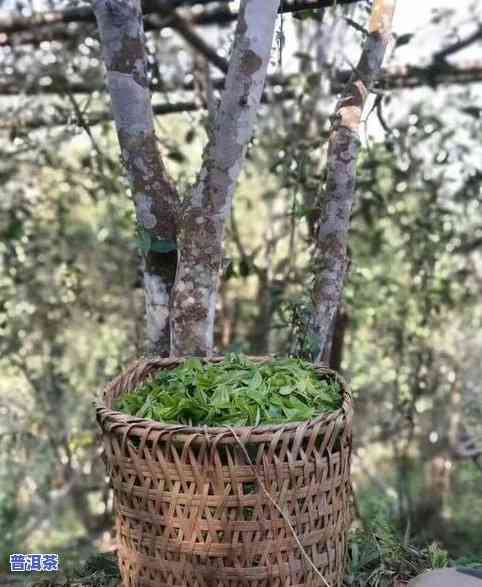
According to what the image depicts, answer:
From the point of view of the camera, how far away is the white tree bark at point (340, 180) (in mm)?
2057

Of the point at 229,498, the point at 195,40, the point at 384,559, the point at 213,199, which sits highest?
the point at 195,40

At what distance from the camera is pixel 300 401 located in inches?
56.5

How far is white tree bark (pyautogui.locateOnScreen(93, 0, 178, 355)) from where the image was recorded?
72.9 inches

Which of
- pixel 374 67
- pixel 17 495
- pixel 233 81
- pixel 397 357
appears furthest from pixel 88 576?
pixel 17 495

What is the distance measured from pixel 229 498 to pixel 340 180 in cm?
115

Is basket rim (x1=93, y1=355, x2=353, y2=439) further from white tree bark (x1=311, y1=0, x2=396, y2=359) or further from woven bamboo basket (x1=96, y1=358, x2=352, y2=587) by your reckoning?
white tree bark (x1=311, y1=0, x2=396, y2=359)

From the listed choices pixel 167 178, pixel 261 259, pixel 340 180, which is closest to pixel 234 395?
pixel 167 178

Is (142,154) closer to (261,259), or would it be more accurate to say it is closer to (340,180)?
(340,180)

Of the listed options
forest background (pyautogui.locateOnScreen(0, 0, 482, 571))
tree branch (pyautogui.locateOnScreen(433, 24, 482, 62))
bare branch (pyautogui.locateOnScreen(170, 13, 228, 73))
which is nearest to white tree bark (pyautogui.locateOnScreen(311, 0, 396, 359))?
forest background (pyautogui.locateOnScreen(0, 0, 482, 571))

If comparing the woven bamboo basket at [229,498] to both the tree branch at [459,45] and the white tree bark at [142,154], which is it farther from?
the tree branch at [459,45]

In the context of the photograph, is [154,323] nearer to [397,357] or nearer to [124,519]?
[124,519]

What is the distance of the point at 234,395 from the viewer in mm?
1399

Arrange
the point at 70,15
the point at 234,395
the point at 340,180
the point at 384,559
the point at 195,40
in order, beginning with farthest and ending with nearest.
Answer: the point at 195,40, the point at 70,15, the point at 340,180, the point at 384,559, the point at 234,395

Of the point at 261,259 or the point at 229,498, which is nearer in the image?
the point at 229,498
